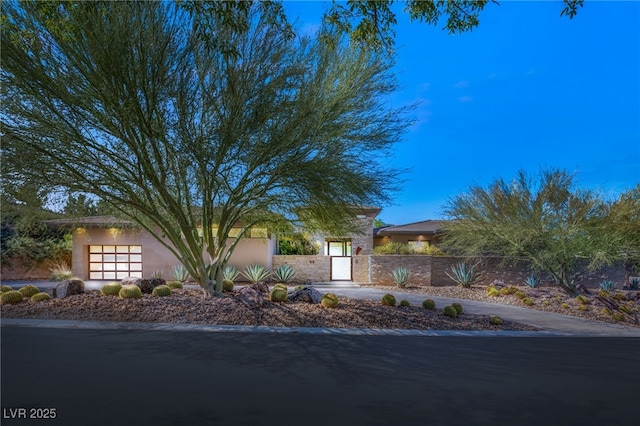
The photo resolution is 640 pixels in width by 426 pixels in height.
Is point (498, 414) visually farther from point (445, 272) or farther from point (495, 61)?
point (495, 61)

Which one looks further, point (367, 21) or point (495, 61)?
point (495, 61)

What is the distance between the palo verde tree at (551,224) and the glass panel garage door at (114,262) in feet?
54.8

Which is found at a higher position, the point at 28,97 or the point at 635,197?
the point at 28,97

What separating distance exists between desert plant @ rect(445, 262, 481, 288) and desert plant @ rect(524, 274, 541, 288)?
2.10 m

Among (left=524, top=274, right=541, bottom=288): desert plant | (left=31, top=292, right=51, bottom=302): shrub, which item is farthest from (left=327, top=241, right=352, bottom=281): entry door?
(left=31, top=292, right=51, bottom=302): shrub

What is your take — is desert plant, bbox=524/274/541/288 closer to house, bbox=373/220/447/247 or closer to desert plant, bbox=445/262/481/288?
desert plant, bbox=445/262/481/288

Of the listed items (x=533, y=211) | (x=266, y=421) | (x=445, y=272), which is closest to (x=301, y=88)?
(x=266, y=421)

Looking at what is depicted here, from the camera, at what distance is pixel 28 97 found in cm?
816

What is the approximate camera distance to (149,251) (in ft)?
65.6

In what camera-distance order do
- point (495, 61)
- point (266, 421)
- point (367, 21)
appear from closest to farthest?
point (266, 421), point (367, 21), point (495, 61)

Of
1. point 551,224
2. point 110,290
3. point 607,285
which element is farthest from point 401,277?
point 110,290

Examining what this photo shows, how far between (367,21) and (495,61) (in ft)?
46.0

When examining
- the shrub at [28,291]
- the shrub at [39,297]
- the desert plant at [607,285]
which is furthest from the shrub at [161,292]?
the desert plant at [607,285]

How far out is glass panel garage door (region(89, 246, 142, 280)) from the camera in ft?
66.8
